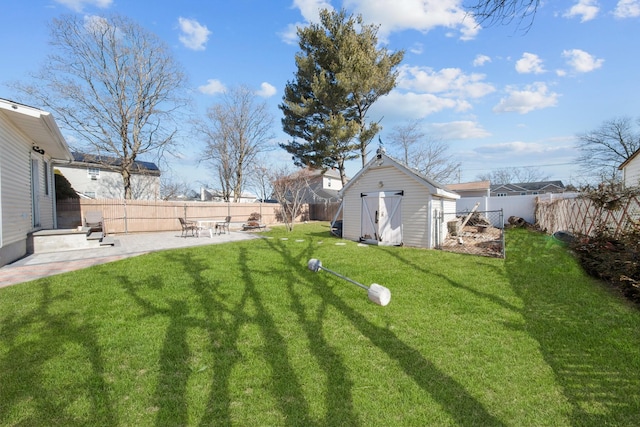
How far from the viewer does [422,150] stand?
28.4 meters

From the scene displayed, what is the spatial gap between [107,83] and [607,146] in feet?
133

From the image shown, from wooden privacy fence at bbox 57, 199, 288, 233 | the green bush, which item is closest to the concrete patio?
wooden privacy fence at bbox 57, 199, 288, 233

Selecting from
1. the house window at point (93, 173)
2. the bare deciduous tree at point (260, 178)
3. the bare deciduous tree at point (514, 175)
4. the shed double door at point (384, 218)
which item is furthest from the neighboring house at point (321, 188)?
the bare deciduous tree at point (514, 175)

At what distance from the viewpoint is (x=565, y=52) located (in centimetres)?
616

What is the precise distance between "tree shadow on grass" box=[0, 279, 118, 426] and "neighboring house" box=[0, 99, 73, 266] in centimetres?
412

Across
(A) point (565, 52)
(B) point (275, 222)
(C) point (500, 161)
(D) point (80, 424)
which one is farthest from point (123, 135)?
(C) point (500, 161)

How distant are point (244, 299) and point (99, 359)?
2.03 metres

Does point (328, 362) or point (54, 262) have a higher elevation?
point (54, 262)

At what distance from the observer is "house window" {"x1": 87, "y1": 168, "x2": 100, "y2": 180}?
23.4 meters

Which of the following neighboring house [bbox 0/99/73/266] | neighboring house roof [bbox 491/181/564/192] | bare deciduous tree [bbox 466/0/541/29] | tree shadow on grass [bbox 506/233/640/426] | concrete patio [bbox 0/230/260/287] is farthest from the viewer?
neighboring house roof [bbox 491/181/564/192]

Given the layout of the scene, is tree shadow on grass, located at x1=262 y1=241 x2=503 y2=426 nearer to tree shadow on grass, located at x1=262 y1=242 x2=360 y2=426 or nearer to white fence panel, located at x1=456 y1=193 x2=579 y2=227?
tree shadow on grass, located at x1=262 y1=242 x2=360 y2=426

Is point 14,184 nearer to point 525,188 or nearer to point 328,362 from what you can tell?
point 328,362

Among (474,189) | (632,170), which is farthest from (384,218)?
(474,189)

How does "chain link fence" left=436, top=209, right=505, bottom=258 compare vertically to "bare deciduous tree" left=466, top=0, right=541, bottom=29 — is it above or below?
below
